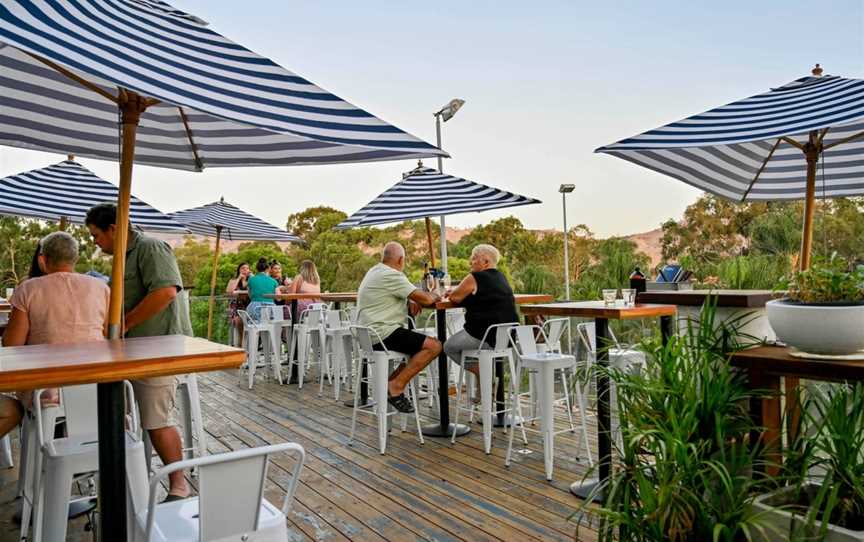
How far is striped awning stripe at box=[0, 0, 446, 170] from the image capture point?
1537 millimetres

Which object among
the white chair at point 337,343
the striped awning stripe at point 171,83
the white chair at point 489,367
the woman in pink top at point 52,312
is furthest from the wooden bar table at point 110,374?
the white chair at point 337,343

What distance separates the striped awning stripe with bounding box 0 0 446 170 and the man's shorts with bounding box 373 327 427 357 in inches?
65.4

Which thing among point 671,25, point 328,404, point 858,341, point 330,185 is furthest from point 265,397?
point 330,185

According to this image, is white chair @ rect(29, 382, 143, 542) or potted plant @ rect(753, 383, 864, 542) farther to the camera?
white chair @ rect(29, 382, 143, 542)

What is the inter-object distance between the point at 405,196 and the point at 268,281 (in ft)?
8.17

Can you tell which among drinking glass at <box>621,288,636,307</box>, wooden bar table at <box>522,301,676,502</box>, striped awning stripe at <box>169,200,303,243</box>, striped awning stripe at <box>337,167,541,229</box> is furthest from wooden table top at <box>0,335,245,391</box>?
striped awning stripe at <box>169,200,303,243</box>

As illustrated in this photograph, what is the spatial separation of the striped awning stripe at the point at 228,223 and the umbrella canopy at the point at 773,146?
7026 millimetres

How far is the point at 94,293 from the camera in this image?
2971 millimetres

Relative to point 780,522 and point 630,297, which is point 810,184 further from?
point 780,522

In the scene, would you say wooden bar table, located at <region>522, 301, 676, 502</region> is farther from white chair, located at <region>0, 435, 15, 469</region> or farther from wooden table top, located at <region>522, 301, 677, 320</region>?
white chair, located at <region>0, 435, 15, 469</region>

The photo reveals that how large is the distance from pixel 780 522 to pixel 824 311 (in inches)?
22.3

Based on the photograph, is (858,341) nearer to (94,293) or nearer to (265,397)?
(94,293)

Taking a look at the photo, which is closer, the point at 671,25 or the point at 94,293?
the point at 94,293

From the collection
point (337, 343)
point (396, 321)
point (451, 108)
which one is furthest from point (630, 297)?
point (451, 108)
